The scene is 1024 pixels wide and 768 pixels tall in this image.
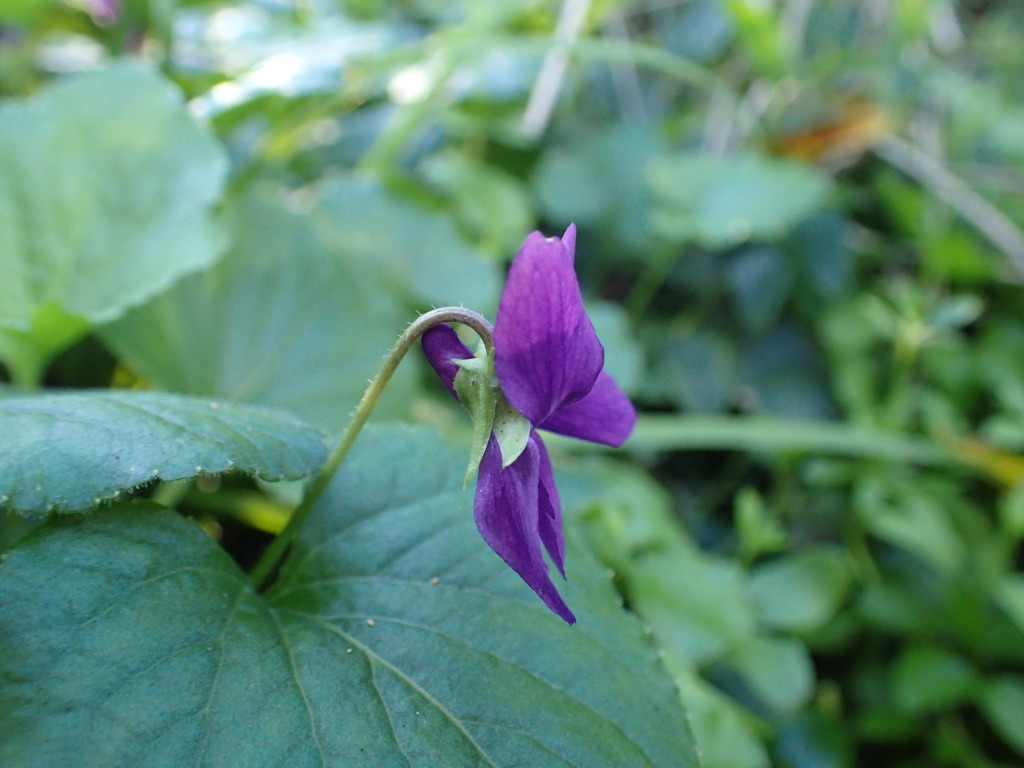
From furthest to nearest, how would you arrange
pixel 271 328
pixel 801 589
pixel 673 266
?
pixel 673 266 → pixel 801 589 → pixel 271 328

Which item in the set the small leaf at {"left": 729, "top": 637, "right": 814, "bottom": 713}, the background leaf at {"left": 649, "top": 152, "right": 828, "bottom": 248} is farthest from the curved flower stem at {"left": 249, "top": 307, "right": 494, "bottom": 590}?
the background leaf at {"left": 649, "top": 152, "right": 828, "bottom": 248}

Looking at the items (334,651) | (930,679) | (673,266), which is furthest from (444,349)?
(673,266)

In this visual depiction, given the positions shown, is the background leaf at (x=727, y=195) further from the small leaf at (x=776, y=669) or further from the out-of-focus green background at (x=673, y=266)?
the small leaf at (x=776, y=669)

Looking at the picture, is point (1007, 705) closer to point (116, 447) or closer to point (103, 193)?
point (116, 447)

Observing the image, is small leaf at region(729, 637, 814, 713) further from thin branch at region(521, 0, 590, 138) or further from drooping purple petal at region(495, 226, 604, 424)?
thin branch at region(521, 0, 590, 138)

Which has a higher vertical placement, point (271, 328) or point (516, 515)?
point (516, 515)

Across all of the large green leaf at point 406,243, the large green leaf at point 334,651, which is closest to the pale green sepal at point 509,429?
the large green leaf at point 334,651

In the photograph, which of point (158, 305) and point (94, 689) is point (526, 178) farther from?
point (94, 689)
